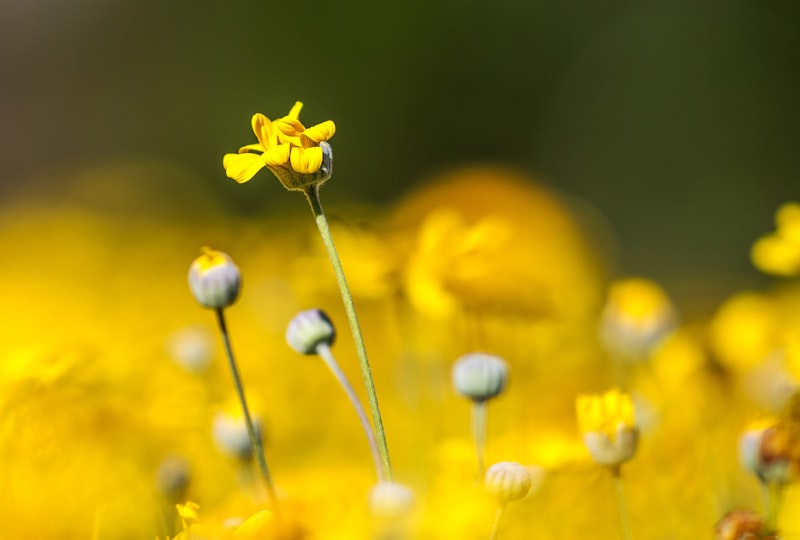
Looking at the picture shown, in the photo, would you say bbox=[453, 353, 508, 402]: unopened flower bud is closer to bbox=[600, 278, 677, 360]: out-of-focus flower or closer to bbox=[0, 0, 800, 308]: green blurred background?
bbox=[600, 278, 677, 360]: out-of-focus flower

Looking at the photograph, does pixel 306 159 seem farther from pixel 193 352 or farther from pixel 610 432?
pixel 193 352

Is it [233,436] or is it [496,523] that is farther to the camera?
[233,436]

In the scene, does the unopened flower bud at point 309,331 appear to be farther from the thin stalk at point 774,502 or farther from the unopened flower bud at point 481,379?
the thin stalk at point 774,502

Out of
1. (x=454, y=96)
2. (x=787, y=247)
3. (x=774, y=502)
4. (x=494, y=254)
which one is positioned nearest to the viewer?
(x=774, y=502)

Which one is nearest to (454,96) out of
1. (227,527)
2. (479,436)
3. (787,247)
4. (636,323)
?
(636,323)

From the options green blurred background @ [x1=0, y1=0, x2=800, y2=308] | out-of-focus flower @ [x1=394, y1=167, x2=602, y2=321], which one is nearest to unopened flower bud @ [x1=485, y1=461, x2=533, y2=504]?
out-of-focus flower @ [x1=394, y1=167, x2=602, y2=321]

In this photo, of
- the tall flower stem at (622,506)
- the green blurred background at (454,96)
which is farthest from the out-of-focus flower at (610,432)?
the green blurred background at (454,96)
